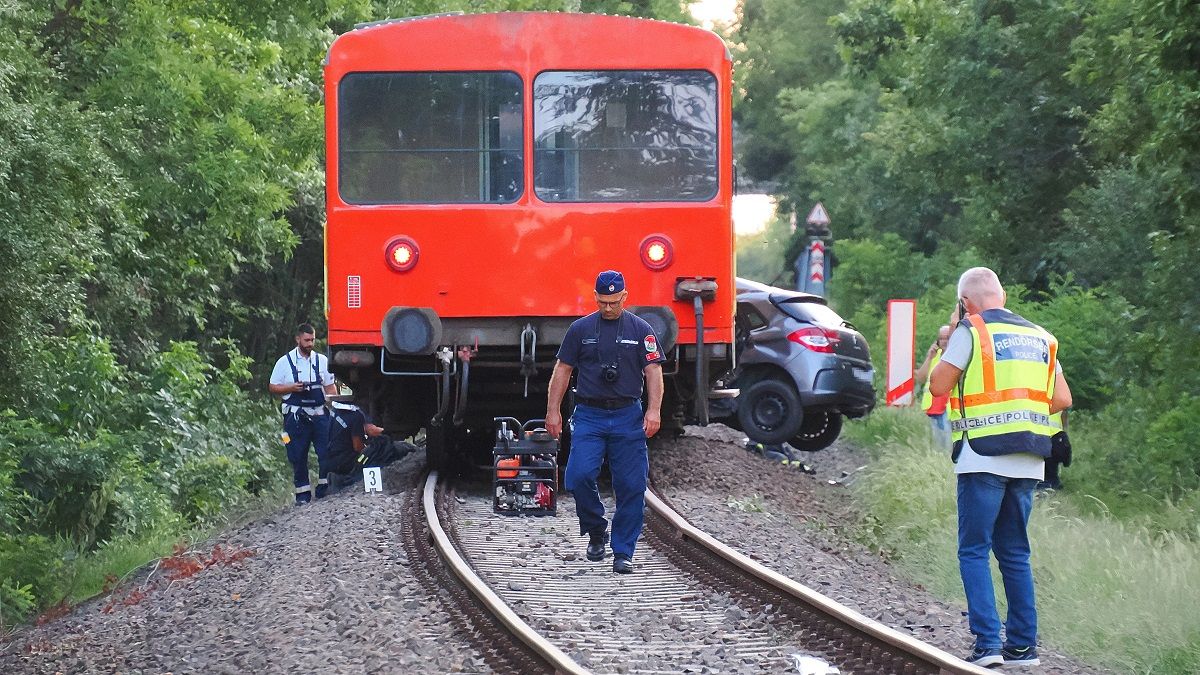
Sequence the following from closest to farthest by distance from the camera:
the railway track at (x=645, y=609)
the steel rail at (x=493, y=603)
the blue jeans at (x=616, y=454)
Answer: the steel rail at (x=493, y=603), the railway track at (x=645, y=609), the blue jeans at (x=616, y=454)

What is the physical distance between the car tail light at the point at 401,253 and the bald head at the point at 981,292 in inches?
218

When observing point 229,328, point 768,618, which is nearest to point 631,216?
point 768,618

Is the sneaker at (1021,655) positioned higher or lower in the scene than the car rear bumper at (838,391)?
lower

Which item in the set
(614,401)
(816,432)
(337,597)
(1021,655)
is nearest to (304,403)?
(614,401)

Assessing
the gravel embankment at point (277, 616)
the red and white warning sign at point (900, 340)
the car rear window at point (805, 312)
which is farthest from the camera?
the car rear window at point (805, 312)

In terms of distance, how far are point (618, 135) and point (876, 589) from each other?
A: 423 centimetres

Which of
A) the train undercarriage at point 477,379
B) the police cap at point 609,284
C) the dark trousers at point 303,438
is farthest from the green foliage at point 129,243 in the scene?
the police cap at point 609,284

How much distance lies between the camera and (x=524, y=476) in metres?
11.5

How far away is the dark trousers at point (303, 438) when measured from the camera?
45.5ft

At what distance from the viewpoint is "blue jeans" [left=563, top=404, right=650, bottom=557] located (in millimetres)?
9164

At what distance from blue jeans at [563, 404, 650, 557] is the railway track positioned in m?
0.41

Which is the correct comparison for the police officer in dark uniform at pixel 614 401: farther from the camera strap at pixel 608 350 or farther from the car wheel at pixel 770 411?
the car wheel at pixel 770 411

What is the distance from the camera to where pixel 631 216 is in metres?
11.9

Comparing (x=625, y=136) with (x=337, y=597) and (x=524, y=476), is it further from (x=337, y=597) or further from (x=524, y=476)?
(x=337, y=597)
